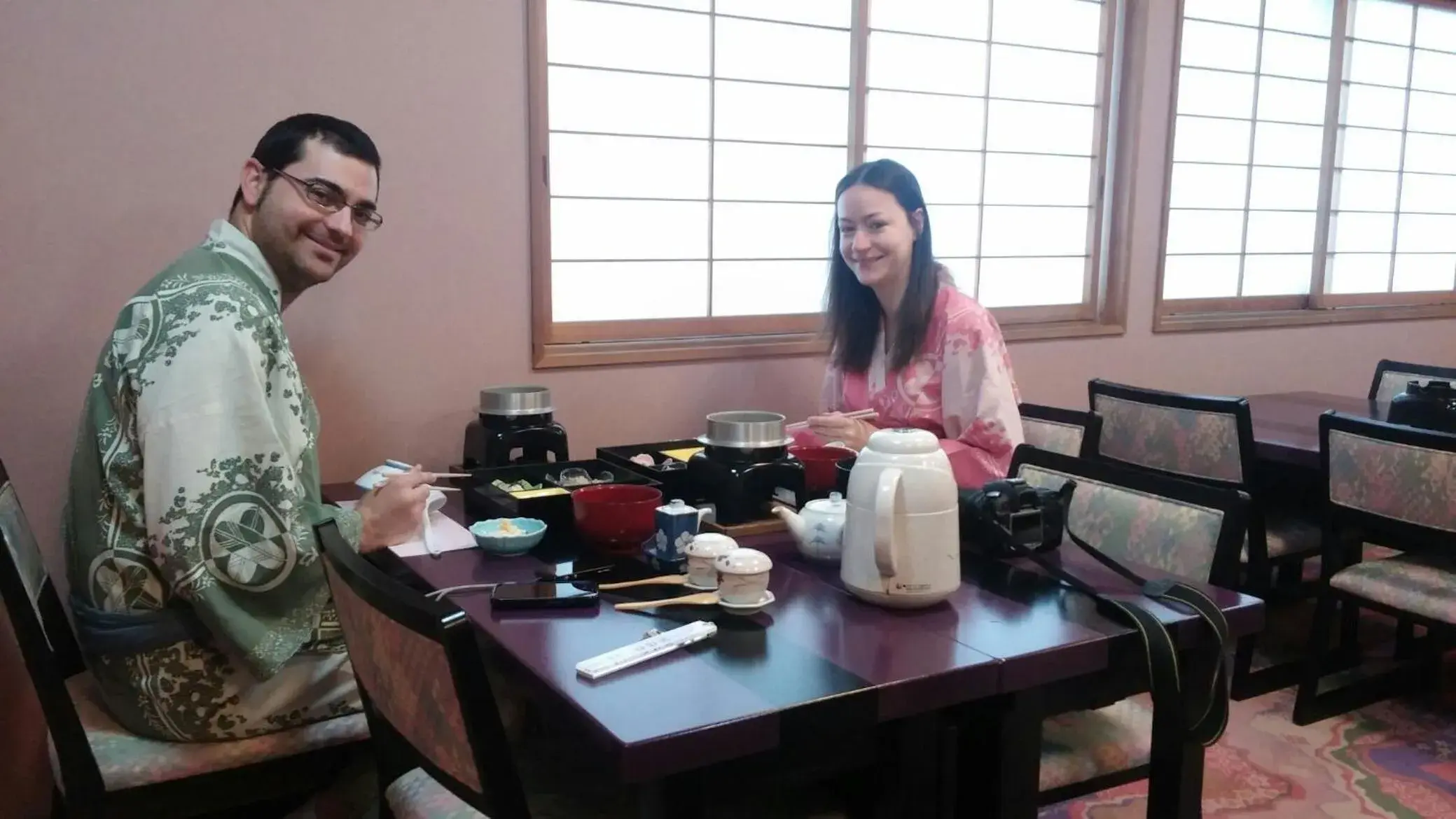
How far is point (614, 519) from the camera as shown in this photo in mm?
1536

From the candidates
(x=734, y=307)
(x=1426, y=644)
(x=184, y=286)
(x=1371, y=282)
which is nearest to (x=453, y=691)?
(x=184, y=286)

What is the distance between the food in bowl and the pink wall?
91 cm

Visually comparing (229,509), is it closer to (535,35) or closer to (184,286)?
(184,286)

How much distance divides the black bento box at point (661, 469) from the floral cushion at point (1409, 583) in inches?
63.3

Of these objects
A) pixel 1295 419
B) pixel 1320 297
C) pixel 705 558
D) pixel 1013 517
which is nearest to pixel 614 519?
pixel 705 558

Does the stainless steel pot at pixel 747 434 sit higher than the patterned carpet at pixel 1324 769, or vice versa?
the stainless steel pot at pixel 747 434

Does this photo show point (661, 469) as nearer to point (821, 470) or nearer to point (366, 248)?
point (821, 470)

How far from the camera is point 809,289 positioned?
9.63ft

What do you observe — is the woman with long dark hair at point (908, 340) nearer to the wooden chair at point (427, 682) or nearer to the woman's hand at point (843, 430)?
the woman's hand at point (843, 430)

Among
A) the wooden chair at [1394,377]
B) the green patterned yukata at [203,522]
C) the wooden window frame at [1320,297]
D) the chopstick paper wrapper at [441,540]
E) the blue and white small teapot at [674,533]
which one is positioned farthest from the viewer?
the wooden window frame at [1320,297]

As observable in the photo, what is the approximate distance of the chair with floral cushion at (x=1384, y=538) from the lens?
7.29ft

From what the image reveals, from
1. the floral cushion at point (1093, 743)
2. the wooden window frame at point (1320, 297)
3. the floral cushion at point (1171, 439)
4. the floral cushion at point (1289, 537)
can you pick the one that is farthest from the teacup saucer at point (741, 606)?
the wooden window frame at point (1320, 297)

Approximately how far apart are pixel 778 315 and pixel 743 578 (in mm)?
1607

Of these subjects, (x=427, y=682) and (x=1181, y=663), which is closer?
(x=427, y=682)
